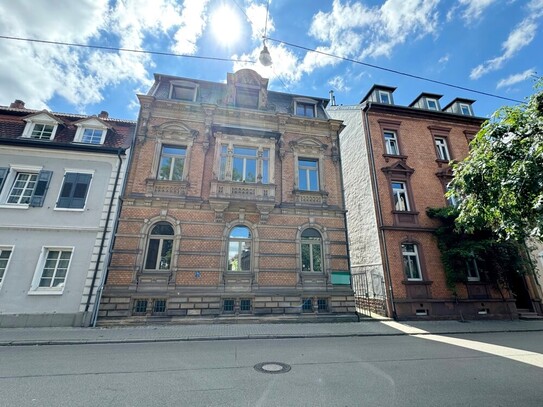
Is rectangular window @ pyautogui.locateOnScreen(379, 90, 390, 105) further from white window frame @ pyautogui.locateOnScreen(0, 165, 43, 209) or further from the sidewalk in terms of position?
white window frame @ pyautogui.locateOnScreen(0, 165, 43, 209)

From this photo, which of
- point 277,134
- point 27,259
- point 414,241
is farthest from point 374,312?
point 27,259

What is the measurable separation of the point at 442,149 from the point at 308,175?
10014 mm

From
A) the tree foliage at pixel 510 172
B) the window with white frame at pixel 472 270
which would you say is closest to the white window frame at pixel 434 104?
the window with white frame at pixel 472 270

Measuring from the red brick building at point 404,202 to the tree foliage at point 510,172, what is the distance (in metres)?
5.34

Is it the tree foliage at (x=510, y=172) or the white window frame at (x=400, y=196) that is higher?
the white window frame at (x=400, y=196)

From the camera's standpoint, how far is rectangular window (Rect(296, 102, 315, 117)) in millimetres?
15289

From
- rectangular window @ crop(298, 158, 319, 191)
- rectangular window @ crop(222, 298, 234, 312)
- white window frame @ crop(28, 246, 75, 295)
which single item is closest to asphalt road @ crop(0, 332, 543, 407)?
white window frame @ crop(28, 246, 75, 295)

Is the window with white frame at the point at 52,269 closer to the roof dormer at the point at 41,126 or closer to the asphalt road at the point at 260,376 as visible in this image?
the asphalt road at the point at 260,376

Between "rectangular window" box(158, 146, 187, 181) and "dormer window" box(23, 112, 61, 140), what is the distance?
5368 millimetres

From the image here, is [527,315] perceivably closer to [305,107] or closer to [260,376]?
[260,376]

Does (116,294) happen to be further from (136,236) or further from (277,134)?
(277,134)

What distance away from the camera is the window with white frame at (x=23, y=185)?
433 inches

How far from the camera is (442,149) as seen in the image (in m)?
16.4

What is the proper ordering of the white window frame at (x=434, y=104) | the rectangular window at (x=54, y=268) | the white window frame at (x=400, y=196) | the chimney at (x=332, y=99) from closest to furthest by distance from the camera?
Answer: the rectangular window at (x=54, y=268) < the white window frame at (x=400, y=196) < the white window frame at (x=434, y=104) < the chimney at (x=332, y=99)
